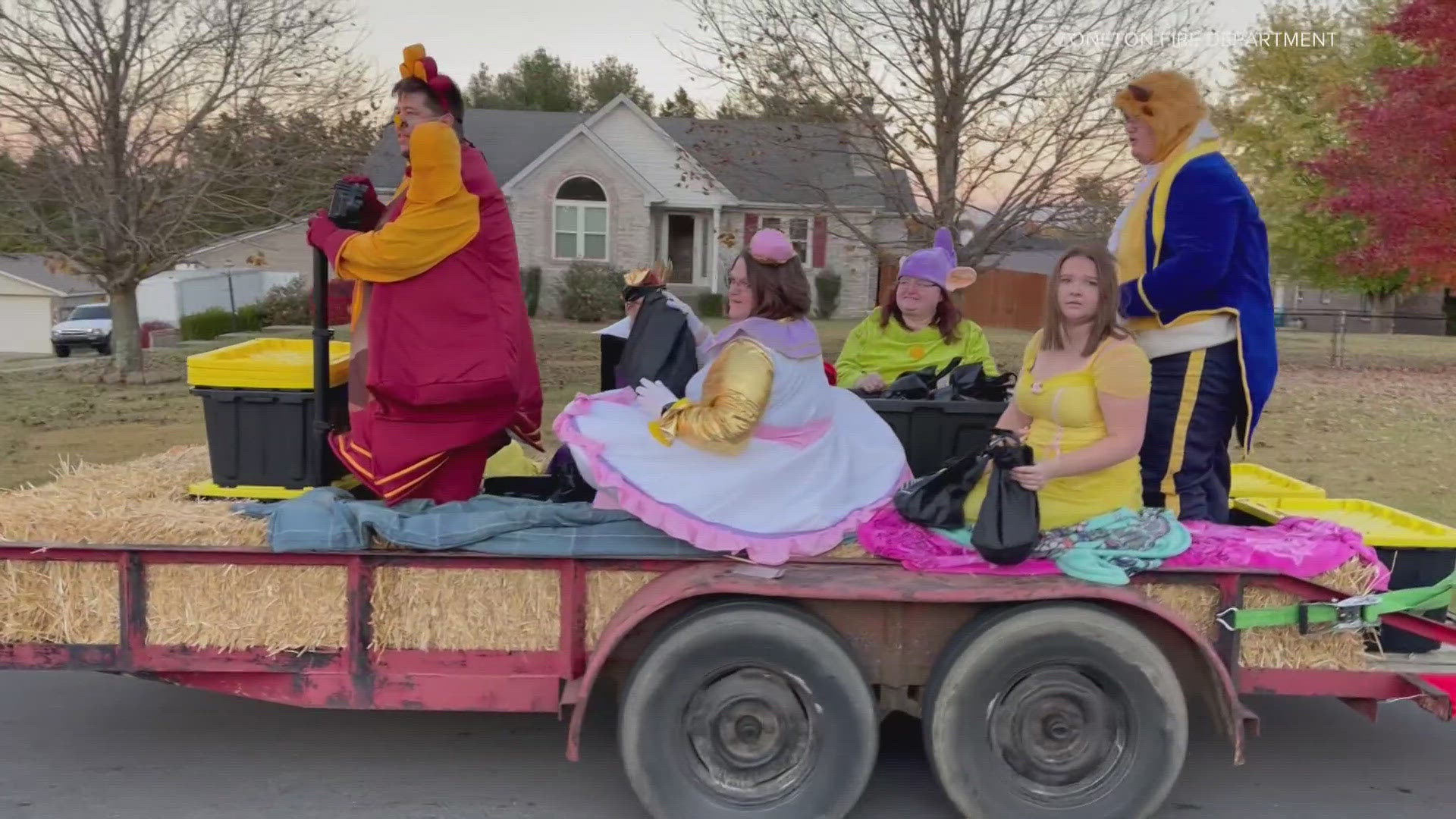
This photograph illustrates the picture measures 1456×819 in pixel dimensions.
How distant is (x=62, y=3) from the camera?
44.3ft

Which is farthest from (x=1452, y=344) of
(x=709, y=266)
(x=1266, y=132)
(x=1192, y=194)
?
(x=1192, y=194)

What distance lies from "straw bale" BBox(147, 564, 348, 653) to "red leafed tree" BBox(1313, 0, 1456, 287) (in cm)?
1392

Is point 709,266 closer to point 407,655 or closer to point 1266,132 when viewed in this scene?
point 1266,132

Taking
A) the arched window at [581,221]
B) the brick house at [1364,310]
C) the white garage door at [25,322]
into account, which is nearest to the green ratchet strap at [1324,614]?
the brick house at [1364,310]

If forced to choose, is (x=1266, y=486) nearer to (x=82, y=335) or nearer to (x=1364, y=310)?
(x=82, y=335)

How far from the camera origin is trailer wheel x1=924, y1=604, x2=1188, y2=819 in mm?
3480

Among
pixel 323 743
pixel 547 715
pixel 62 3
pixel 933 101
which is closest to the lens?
pixel 323 743

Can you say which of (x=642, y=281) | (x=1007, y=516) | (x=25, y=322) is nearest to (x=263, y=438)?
(x=642, y=281)

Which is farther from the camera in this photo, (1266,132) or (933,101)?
(1266,132)

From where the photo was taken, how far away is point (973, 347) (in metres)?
5.66

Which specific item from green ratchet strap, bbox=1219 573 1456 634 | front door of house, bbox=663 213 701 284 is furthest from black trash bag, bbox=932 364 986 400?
front door of house, bbox=663 213 701 284

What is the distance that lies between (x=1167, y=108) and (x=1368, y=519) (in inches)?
67.5

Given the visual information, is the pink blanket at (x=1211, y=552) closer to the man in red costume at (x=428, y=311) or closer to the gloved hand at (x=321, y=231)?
the man in red costume at (x=428, y=311)

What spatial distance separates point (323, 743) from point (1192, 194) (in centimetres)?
367
